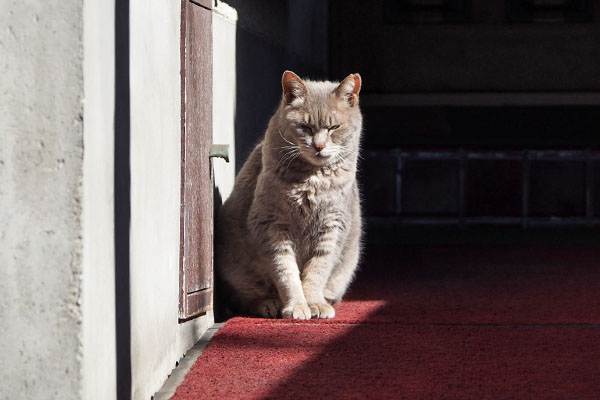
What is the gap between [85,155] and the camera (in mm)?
1947

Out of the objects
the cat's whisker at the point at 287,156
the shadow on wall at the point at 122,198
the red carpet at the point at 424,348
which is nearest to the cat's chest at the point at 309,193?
the cat's whisker at the point at 287,156

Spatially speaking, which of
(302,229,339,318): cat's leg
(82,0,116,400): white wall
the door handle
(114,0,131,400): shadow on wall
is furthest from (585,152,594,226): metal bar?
(82,0,116,400): white wall

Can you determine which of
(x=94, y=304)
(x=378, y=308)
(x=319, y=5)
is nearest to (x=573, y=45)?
(x=319, y=5)

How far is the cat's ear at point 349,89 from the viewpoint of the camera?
13.7ft

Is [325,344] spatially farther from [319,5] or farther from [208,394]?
[319,5]

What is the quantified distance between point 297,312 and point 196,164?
0.84 meters

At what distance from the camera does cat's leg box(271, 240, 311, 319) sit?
12.9 ft

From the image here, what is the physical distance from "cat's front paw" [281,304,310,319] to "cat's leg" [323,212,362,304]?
436 mm

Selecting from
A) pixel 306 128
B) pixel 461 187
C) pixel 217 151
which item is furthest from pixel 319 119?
pixel 461 187

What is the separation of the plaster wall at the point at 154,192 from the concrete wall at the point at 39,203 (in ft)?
1.53

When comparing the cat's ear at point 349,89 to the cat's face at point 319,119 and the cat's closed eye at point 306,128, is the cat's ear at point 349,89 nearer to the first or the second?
the cat's face at point 319,119

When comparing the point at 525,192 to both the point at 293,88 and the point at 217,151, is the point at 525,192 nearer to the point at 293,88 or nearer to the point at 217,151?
the point at 293,88

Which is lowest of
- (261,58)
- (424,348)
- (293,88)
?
(424,348)

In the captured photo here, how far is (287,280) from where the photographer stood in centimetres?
397
